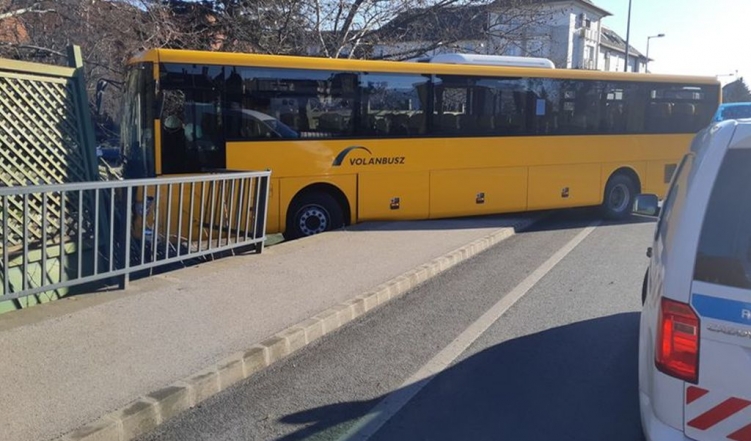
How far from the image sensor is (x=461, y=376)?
509 centimetres

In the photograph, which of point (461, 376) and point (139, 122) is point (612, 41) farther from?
point (461, 376)

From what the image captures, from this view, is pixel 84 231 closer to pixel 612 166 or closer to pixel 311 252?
pixel 311 252

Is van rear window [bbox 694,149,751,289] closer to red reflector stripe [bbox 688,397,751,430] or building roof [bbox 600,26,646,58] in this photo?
red reflector stripe [bbox 688,397,751,430]

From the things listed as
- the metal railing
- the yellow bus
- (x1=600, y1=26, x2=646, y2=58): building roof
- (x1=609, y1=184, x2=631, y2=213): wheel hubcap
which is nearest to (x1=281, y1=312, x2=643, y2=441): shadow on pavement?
the metal railing

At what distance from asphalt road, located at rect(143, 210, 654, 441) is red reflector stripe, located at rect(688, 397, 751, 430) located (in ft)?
4.50

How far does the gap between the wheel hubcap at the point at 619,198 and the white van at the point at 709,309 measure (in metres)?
11.7

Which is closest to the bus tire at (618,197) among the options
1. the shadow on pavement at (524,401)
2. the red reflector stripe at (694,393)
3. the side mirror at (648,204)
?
the shadow on pavement at (524,401)

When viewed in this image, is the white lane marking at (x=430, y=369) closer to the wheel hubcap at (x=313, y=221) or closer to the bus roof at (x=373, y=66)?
the wheel hubcap at (x=313, y=221)

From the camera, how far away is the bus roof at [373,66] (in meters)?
9.70

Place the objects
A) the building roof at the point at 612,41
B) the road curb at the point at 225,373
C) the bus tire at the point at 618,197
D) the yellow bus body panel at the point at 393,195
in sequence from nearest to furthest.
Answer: the road curb at the point at 225,373, the yellow bus body panel at the point at 393,195, the bus tire at the point at 618,197, the building roof at the point at 612,41

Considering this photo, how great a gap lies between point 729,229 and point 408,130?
29.9ft

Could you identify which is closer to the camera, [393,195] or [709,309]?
[709,309]

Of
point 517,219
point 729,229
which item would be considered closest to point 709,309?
point 729,229

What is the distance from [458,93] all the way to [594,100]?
337 centimetres
